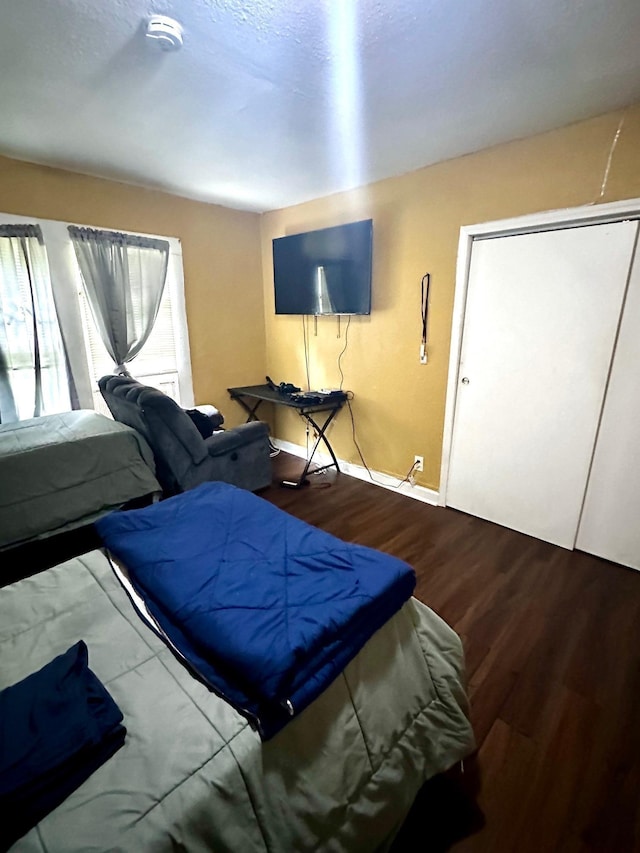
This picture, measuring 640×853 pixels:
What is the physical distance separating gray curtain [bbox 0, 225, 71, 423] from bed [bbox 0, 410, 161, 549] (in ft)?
1.09

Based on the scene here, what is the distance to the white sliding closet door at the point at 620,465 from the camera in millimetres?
2084

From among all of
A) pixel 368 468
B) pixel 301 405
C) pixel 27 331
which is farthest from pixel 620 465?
pixel 27 331

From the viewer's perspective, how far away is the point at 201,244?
3.55 metres

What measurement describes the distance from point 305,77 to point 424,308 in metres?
1.56

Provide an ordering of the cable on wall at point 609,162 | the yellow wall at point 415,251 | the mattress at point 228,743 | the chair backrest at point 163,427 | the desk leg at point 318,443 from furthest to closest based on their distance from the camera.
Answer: the desk leg at point 318,443 < the chair backrest at point 163,427 < the yellow wall at point 415,251 < the cable on wall at point 609,162 < the mattress at point 228,743

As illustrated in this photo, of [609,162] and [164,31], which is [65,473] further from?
[609,162]

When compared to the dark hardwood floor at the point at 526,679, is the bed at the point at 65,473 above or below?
above

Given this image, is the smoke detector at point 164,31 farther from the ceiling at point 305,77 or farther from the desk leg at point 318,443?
the desk leg at point 318,443

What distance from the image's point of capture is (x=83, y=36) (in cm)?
143

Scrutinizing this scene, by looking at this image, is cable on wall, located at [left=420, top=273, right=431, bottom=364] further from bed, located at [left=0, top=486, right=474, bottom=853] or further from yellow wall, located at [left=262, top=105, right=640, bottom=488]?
bed, located at [left=0, top=486, right=474, bottom=853]

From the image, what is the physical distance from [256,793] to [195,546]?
671mm

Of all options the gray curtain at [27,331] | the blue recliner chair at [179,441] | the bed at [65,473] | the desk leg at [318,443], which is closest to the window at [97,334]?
the gray curtain at [27,331]

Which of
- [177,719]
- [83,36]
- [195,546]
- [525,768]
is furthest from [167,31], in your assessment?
[525,768]

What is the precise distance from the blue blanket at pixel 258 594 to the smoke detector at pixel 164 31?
175cm
